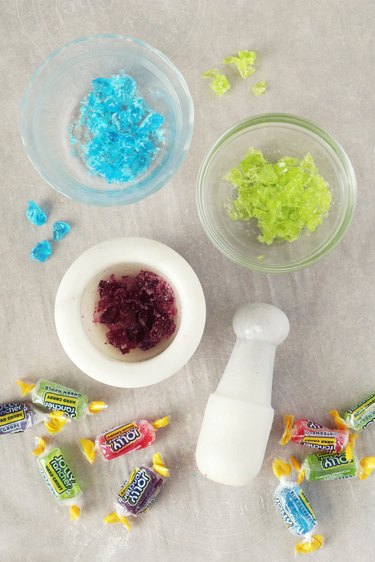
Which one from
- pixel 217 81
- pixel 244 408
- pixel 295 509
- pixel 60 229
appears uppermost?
pixel 217 81

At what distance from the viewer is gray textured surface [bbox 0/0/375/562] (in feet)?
3.88

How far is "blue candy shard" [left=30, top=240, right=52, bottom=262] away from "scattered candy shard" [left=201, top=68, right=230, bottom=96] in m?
0.48

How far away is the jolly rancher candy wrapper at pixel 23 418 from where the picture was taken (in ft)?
3.86

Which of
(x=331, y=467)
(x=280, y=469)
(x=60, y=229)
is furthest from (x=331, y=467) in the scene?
(x=60, y=229)

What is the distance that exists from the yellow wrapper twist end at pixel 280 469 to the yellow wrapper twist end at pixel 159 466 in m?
0.23

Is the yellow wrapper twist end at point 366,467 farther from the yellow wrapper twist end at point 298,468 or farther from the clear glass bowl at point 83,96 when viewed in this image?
the clear glass bowl at point 83,96

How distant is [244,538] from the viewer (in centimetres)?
122

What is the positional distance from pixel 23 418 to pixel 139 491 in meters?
0.29

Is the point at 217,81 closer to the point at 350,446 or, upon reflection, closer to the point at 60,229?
the point at 60,229

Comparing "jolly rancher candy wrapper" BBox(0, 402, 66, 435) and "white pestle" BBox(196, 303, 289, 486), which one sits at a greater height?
"white pestle" BBox(196, 303, 289, 486)

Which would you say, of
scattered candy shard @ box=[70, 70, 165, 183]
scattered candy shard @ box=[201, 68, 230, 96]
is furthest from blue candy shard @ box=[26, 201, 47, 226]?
scattered candy shard @ box=[201, 68, 230, 96]

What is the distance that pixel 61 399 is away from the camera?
117 cm

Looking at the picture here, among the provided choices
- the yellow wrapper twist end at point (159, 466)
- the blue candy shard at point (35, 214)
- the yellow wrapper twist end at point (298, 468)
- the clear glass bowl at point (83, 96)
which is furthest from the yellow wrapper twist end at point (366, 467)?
the blue candy shard at point (35, 214)

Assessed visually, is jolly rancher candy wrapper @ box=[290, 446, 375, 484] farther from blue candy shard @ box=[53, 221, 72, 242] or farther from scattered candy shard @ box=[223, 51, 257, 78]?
scattered candy shard @ box=[223, 51, 257, 78]
